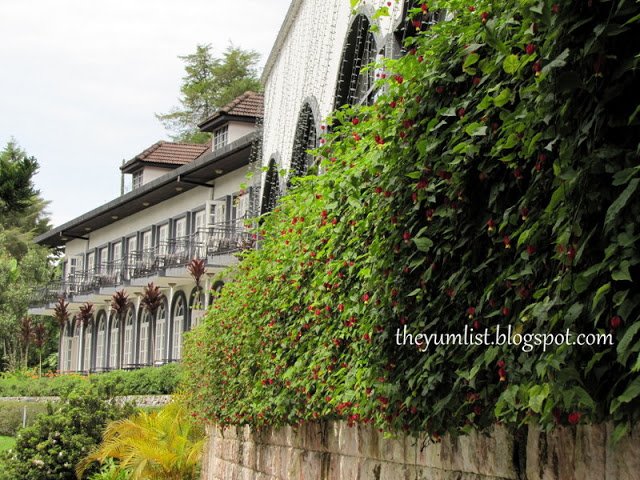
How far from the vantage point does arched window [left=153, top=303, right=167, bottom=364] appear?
36.7 meters

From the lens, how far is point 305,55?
17.0 m

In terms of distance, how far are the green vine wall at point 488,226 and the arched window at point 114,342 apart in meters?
35.2

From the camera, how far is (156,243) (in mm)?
37750

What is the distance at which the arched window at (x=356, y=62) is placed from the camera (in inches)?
535

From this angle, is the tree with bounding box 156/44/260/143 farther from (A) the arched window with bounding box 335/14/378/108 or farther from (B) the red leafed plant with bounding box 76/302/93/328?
(A) the arched window with bounding box 335/14/378/108

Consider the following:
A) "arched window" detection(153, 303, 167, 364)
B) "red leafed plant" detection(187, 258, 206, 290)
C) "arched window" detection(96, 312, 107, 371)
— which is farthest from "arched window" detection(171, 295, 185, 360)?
"arched window" detection(96, 312, 107, 371)

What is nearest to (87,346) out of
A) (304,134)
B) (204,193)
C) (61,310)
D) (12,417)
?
(61,310)

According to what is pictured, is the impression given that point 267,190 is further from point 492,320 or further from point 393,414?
point 492,320

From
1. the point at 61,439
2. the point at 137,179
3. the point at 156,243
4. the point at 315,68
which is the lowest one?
the point at 61,439

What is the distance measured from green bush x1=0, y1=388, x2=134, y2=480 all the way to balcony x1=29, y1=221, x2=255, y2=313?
6.49m

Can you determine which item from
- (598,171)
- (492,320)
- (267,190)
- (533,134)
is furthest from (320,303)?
(267,190)

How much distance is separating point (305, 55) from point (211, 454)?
6.42 m

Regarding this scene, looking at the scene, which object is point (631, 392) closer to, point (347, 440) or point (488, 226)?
point (488, 226)

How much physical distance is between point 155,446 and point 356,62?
715 centimetres
